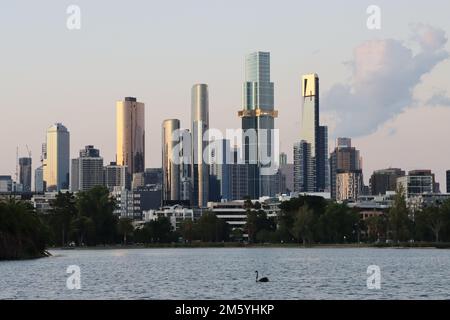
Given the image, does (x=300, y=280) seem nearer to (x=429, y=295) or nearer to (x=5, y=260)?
(x=429, y=295)

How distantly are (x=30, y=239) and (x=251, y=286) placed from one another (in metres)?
78.9

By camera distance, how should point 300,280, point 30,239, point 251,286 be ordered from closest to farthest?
point 251,286
point 300,280
point 30,239

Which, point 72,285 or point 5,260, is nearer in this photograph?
point 72,285
